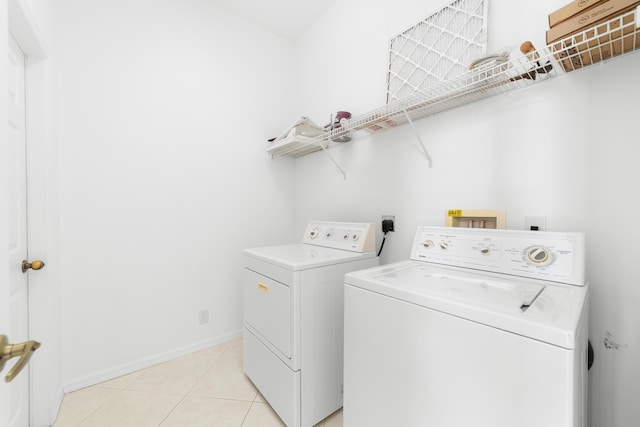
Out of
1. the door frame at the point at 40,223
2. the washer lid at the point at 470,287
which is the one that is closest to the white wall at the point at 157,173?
A: the door frame at the point at 40,223

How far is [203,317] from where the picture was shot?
84.0 inches

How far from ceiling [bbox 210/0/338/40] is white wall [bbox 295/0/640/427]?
499 mm

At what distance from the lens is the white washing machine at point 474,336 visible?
2.07 feet

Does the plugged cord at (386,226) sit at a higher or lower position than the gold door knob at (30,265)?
higher

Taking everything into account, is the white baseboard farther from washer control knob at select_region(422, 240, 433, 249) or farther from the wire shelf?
the wire shelf

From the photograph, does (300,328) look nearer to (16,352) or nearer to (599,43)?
(16,352)

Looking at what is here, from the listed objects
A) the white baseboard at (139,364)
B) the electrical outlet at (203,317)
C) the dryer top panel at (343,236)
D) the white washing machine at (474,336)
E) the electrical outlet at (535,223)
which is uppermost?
the electrical outlet at (535,223)

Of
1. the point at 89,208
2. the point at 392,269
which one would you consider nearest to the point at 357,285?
the point at 392,269

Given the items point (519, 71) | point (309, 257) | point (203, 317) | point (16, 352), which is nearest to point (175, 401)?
point (203, 317)

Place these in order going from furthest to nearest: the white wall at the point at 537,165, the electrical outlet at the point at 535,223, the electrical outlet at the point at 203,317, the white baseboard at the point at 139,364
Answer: the electrical outlet at the point at 203,317 → the white baseboard at the point at 139,364 → the electrical outlet at the point at 535,223 → the white wall at the point at 537,165

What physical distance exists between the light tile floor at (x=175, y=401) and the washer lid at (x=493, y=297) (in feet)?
3.14

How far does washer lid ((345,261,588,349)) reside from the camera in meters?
0.64

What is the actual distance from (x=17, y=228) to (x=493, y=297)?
2.01 meters

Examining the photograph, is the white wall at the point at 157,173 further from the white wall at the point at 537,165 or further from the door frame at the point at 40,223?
the white wall at the point at 537,165
